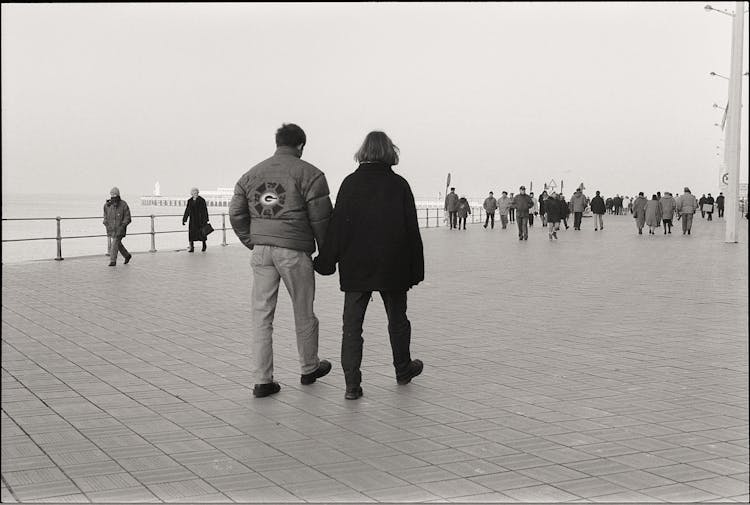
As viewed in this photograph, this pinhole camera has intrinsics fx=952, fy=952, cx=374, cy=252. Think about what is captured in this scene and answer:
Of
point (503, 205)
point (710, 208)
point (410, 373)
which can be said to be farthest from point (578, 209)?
point (410, 373)

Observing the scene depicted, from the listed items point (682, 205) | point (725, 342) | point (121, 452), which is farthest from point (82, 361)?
point (682, 205)

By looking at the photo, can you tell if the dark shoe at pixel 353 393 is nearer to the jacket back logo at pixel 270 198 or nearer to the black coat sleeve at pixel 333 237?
the black coat sleeve at pixel 333 237

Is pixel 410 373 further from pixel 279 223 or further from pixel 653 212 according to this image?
pixel 653 212

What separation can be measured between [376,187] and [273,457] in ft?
7.27

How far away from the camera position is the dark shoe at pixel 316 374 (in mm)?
6953

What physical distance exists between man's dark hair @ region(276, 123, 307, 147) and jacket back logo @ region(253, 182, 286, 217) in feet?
1.04

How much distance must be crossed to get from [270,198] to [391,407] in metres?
1.64

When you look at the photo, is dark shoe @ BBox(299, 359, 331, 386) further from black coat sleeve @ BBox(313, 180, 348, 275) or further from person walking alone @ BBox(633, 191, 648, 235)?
person walking alone @ BBox(633, 191, 648, 235)

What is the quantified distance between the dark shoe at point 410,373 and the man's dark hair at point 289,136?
1.82 m

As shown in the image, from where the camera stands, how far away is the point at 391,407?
6.21 metres

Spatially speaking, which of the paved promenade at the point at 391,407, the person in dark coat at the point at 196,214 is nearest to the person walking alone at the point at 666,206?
the person in dark coat at the point at 196,214

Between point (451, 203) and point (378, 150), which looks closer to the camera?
point (378, 150)

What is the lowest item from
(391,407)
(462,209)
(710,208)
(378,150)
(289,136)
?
(391,407)

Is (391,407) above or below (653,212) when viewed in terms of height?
below
